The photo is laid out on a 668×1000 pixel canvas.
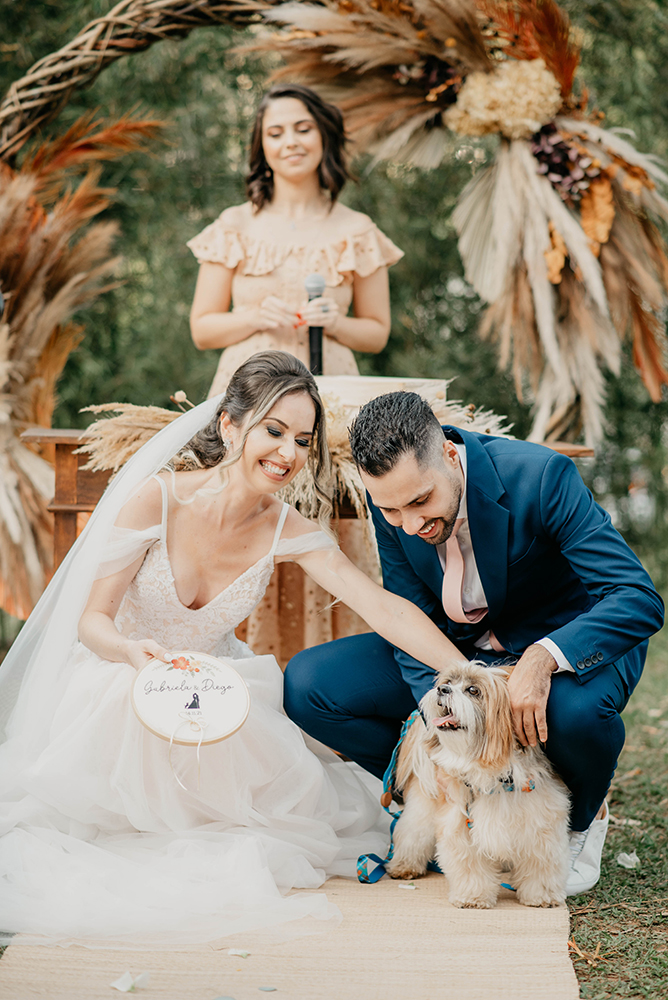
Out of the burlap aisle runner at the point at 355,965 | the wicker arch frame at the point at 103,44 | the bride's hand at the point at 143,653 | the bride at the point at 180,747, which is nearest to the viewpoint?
the burlap aisle runner at the point at 355,965

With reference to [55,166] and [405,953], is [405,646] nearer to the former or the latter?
[405,953]

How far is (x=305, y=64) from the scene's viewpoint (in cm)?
407

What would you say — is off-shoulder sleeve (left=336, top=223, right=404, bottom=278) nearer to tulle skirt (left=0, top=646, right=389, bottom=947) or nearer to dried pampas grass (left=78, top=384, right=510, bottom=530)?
dried pampas grass (left=78, top=384, right=510, bottom=530)

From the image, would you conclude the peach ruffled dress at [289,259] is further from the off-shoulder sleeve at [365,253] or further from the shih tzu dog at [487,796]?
the shih tzu dog at [487,796]

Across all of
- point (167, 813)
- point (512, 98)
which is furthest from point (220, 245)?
point (167, 813)

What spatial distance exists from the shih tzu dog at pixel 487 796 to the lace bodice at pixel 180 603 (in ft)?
2.15

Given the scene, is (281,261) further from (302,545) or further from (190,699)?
(190,699)

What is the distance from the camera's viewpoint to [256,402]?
2.63 meters

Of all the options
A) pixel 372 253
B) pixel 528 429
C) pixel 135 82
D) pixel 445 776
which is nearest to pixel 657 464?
pixel 528 429

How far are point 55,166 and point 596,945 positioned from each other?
3.53 metres

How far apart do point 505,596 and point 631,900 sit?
2.71ft

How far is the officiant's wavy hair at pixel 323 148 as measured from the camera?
3.66 meters

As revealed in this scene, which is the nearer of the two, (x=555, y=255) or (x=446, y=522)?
(x=446, y=522)

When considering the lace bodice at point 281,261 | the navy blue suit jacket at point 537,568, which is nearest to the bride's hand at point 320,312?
the lace bodice at point 281,261
